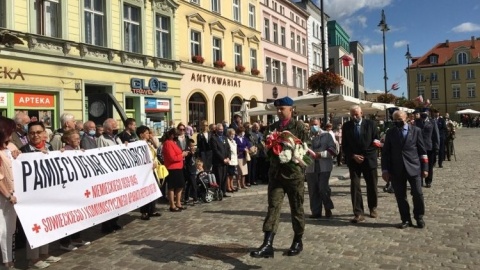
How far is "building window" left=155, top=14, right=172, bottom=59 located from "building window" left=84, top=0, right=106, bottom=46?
157 inches

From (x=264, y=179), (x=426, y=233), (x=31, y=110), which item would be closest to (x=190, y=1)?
(x=31, y=110)

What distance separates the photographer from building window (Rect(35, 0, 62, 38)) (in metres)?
17.1

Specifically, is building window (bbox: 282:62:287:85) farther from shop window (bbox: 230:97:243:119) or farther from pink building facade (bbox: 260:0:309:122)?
shop window (bbox: 230:97:243:119)

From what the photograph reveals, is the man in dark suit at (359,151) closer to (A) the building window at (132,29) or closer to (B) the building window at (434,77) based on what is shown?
(A) the building window at (132,29)

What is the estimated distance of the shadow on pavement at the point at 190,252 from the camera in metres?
6.00

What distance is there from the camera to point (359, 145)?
26.6 ft

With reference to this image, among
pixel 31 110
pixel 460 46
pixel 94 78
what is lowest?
pixel 31 110

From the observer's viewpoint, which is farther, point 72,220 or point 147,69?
point 147,69

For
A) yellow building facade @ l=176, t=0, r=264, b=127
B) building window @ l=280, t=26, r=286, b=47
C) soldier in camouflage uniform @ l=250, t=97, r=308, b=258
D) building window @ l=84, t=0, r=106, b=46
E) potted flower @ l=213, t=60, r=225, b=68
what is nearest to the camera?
soldier in camouflage uniform @ l=250, t=97, r=308, b=258

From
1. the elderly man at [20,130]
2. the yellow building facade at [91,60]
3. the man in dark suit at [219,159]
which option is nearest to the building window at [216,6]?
the yellow building facade at [91,60]

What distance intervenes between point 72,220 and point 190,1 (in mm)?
22042

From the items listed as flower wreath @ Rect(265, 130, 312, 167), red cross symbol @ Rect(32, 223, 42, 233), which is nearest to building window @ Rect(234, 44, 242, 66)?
flower wreath @ Rect(265, 130, 312, 167)

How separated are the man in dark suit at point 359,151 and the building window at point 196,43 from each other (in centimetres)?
2007

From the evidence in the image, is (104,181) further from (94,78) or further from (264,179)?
(94,78)
